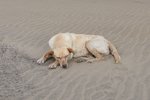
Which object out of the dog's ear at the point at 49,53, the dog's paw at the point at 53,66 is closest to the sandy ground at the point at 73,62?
the dog's paw at the point at 53,66

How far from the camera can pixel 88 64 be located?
29.3 ft

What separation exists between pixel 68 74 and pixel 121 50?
1943 millimetres

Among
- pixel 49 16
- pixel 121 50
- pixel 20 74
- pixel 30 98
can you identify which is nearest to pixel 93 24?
pixel 49 16

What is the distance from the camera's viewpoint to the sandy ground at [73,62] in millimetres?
7734

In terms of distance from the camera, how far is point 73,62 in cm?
912

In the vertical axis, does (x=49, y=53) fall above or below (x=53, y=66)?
above

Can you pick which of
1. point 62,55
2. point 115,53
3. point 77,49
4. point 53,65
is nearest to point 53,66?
point 53,65

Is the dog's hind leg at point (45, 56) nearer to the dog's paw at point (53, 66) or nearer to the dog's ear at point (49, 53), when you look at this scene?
the dog's ear at point (49, 53)

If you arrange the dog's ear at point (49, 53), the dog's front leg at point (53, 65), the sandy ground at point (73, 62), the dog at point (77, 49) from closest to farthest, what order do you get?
the sandy ground at point (73, 62) → the dog's front leg at point (53, 65) → the dog at point (77, 49) → the dog's ear at point (49, 53)

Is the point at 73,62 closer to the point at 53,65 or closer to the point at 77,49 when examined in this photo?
the point at 77,49

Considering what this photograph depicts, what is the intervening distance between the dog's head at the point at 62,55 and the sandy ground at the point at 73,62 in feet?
0.52

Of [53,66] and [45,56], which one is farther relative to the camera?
[45,56]

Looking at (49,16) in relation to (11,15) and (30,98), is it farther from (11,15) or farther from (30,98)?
(30,98)

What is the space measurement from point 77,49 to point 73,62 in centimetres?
42
